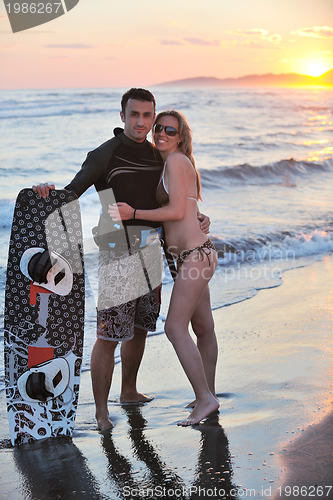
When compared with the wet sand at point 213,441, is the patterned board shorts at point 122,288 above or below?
above

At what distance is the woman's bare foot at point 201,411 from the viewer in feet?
8.86

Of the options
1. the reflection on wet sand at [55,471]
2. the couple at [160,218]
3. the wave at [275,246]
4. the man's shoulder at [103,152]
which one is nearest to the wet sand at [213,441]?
the reflection on wet sand at [55,471]

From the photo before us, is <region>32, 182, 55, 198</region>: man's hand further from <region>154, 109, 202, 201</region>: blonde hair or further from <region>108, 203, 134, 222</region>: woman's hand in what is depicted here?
<region>154, 109, 202, 201</region>: blonde hair

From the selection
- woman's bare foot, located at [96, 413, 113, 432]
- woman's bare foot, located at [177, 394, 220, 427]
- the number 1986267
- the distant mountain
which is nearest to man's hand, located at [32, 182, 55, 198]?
woman's bare foot, located at [96, 413, 113, 432]

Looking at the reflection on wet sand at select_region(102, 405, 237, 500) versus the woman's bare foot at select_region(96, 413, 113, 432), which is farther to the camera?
the woman's bare foot at select_region(96, 413, 113, 432)

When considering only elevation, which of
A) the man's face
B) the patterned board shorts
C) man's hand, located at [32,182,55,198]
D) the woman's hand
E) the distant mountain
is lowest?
the patterned board shorts

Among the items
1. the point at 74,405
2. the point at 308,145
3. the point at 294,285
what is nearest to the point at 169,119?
the point at 74,405

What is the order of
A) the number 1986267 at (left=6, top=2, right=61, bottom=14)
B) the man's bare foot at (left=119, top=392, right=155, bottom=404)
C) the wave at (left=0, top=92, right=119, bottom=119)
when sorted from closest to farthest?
1. the man's bare foot at (left=119, top=392, right=155, bottom=404)
2. the number 1986267 at (left=6, top=2, right=61, bottom=14)
3. the wave at (left=0, top=92, right=119, bottom=119)

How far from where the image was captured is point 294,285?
226 inches

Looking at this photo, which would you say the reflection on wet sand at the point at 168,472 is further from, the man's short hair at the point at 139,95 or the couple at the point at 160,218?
the man's short hair at the point at 139,95

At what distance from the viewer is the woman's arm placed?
271cm

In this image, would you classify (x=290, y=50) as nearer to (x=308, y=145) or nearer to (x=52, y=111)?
(x=308, y=145)

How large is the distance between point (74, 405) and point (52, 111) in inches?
841

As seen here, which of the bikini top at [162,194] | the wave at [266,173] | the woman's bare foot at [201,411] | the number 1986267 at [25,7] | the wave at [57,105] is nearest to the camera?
the woman's bare foot at [201,411]
